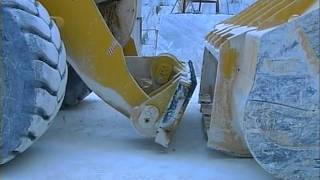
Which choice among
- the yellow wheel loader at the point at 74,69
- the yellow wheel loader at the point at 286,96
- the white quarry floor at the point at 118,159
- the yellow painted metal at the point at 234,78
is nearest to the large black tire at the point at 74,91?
the yellow wheel loader at the point at 74,69

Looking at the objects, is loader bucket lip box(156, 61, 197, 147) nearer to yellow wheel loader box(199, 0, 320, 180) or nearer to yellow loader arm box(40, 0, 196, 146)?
yellow loader arm box(40, 0, 196, 146)

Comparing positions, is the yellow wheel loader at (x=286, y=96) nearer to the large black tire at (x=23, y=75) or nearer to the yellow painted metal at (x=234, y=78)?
the yellow painted metal at (x=234, y=78)

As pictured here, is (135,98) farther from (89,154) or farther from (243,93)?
(243,93)

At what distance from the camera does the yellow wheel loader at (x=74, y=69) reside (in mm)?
1886

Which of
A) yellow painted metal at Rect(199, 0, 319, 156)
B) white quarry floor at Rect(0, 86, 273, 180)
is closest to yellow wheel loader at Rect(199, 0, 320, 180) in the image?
yellow painted metal at Rect(199, 0, 319, 156)

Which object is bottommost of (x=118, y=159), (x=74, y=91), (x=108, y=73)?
(x=118, y=159)

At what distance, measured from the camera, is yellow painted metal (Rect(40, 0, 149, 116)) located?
2303 millimetres

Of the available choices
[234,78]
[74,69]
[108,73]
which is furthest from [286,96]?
[74,69]

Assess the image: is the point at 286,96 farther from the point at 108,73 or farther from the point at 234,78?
the point at 108,73

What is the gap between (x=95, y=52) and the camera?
2359 millimetres

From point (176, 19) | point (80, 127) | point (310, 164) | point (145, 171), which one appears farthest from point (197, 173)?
point (176, 19)

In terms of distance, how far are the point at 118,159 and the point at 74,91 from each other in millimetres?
1336

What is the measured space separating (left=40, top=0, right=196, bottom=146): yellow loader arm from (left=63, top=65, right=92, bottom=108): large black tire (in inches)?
35.8

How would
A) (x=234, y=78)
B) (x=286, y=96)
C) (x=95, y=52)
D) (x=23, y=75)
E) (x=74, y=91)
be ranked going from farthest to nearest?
(x=74, y=91), (x=95, y=52), (x=234, y=78), (x=23, y=75), (x=286, y=96)
